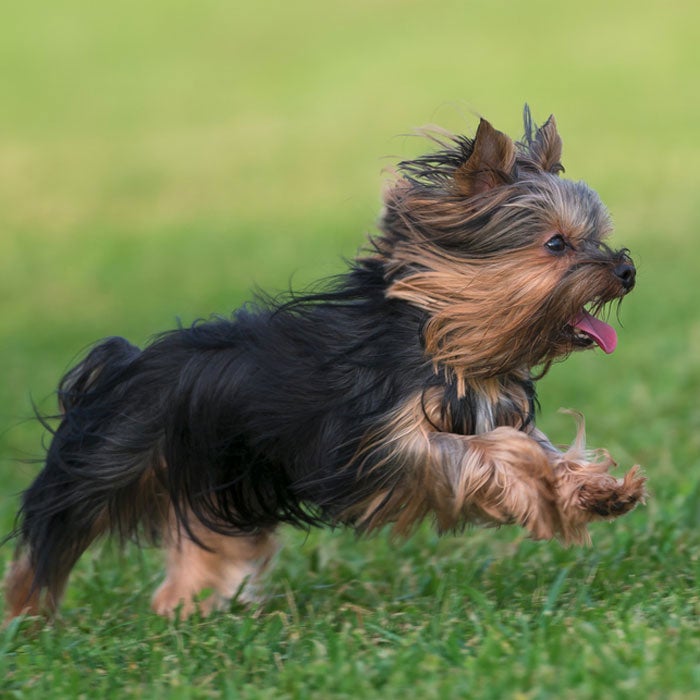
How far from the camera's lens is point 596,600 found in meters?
4.81

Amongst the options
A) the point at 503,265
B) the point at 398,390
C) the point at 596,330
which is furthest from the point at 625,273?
the point at 398,390

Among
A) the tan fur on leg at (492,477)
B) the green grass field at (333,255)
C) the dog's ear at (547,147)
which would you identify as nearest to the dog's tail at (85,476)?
the green grass field at (333,255)

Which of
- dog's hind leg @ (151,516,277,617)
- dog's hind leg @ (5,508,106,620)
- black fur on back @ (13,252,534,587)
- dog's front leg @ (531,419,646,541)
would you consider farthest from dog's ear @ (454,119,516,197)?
dog's hind leg @ (5,508,106,620)

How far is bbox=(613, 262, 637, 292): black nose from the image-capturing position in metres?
4.54

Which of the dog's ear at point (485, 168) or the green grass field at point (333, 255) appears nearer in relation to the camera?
the green grass field at point (333, 255)

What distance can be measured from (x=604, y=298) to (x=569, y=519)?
0.75m

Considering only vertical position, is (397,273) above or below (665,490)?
above

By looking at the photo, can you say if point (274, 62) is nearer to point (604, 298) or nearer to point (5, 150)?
point (5, 150)

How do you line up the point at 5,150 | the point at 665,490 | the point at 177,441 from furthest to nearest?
the point at 5,150 → the point at 665,490 → the point at 177,441

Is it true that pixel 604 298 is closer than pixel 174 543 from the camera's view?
Yes

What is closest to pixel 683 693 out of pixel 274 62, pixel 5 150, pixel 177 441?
pixel 177 441

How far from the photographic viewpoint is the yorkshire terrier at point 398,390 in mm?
4625

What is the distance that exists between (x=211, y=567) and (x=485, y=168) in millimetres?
1950

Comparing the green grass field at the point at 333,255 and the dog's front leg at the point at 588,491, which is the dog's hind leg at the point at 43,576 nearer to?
the green grass field at the point at 333,255
